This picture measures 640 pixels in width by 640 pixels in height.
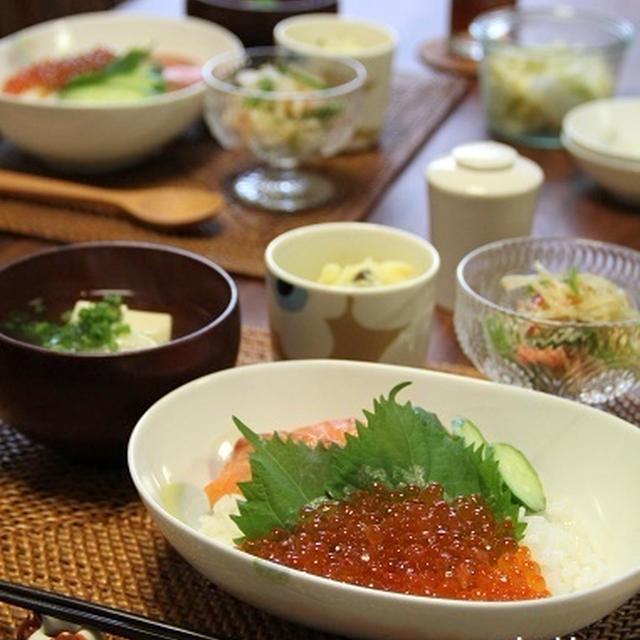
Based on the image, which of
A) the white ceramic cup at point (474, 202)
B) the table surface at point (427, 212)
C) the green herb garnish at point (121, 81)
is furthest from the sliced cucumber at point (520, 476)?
the green herb garnish at point (121, 81)

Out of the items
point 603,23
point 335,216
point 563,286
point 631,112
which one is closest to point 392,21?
point 603,23

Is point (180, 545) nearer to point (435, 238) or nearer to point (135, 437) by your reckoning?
point (135, 437)

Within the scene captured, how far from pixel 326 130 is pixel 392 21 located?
1033 millimetres

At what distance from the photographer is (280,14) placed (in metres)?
2.20

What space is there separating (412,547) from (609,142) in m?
1.27

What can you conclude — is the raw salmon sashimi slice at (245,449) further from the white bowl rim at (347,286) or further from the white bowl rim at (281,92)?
the white bowl rim at (281,92)

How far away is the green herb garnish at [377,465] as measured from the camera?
37.8 inches

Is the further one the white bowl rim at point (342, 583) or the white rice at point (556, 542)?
the white rice at point (556, 542)

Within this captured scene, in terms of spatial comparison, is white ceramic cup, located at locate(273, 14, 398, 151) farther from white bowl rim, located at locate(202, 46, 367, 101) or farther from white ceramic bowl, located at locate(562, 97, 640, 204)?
white ceramic bowl, located at locate(562, 97, 640, 204)

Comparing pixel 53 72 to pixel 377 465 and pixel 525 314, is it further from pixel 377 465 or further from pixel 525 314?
pixel 377 465

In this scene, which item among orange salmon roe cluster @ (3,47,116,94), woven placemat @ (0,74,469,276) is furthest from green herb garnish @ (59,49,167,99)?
woven placemat @ (0,74,469,276)

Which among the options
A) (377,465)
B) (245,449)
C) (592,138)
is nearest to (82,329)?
(245,449)

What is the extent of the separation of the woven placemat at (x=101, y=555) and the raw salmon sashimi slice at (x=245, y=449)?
0.07 metres

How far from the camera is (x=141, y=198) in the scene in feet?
5.79
